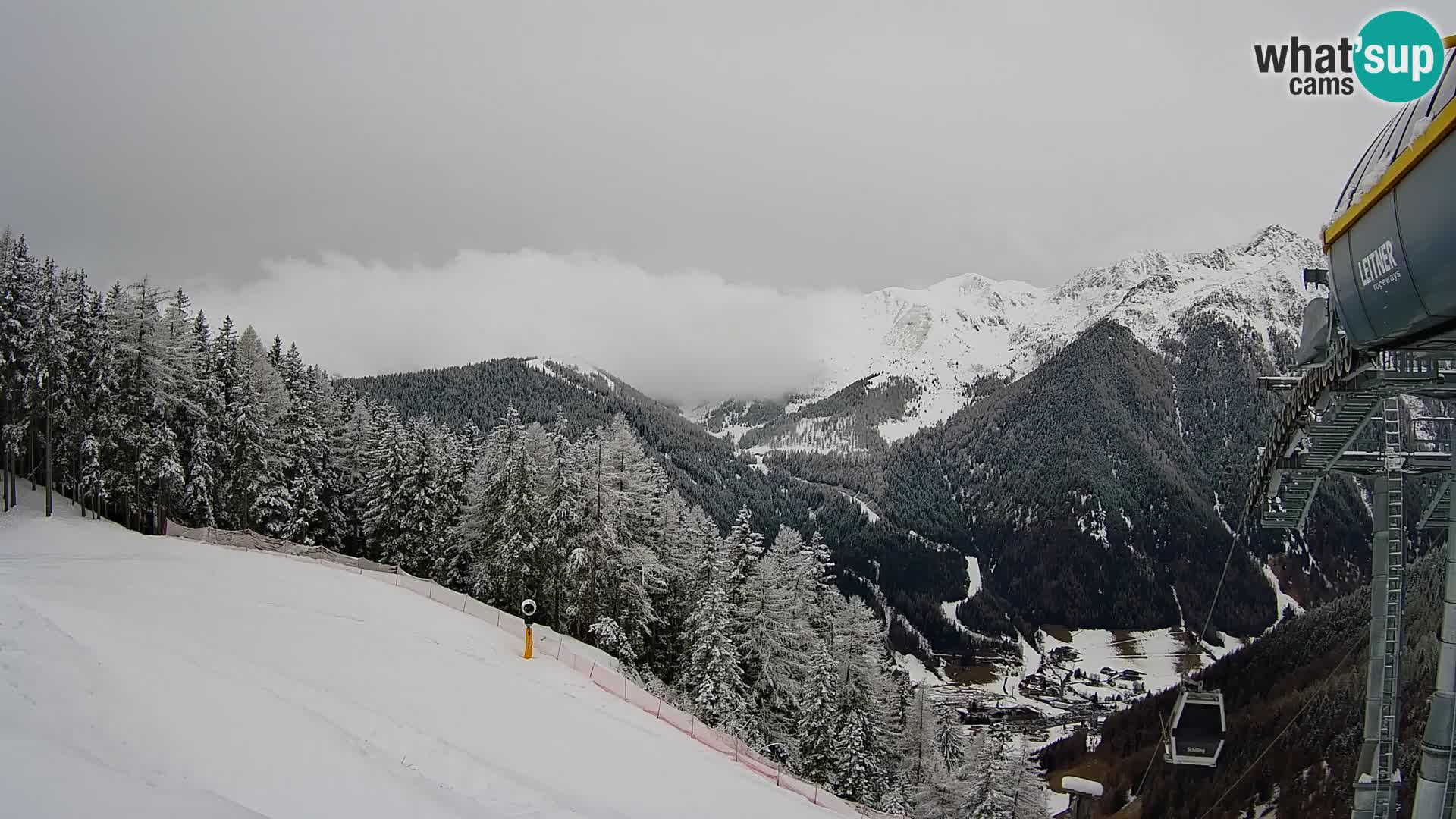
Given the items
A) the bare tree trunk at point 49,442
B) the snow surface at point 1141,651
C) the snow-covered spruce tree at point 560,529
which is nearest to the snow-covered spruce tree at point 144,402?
the bare tree trunk at point 49,442

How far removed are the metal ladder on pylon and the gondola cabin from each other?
6.85ft

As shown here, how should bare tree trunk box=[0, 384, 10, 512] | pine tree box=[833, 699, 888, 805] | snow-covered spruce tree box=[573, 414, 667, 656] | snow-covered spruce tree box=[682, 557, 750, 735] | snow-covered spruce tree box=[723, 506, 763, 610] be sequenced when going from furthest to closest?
bare tree trunk box=[0, 384, 10, 512], snow-covered spruce tree box=[573, 414, 667, 656], snow-covered spruce tree box=[723, 506, 763, 610], pine tree box=[833, 699, 888, 805], snow-covered spruce tree box=[682, 557, 750, 735]

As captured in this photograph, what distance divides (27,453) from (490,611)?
1462 inches

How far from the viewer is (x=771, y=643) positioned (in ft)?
114

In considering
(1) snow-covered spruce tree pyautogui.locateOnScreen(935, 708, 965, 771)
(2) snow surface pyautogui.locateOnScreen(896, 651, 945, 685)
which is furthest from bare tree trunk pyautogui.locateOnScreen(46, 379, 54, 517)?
(2) snow surface pyautogui.locateOnScreen(896, 651, 945, 685)

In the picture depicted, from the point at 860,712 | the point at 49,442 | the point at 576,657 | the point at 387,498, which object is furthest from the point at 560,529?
the point at 49,442

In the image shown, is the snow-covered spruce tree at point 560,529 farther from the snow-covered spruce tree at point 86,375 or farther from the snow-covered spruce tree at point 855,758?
the snow-covered spruce tree at point 86,375

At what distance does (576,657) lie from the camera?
2698 cm

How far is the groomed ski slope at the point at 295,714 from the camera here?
1024cm

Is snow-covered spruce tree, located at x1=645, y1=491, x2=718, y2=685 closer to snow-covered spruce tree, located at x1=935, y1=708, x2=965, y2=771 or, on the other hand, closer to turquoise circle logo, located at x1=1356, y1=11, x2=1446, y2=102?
snow-covered spruce tree, located at x1=935, y1=708, x2=965, y2=771

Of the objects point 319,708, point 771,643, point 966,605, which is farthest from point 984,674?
point 319,708

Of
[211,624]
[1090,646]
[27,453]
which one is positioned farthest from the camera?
[1090,646]

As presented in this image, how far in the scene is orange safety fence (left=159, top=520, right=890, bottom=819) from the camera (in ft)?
75.0

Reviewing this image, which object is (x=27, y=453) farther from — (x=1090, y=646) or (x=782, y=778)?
(x=1090, y=646)
